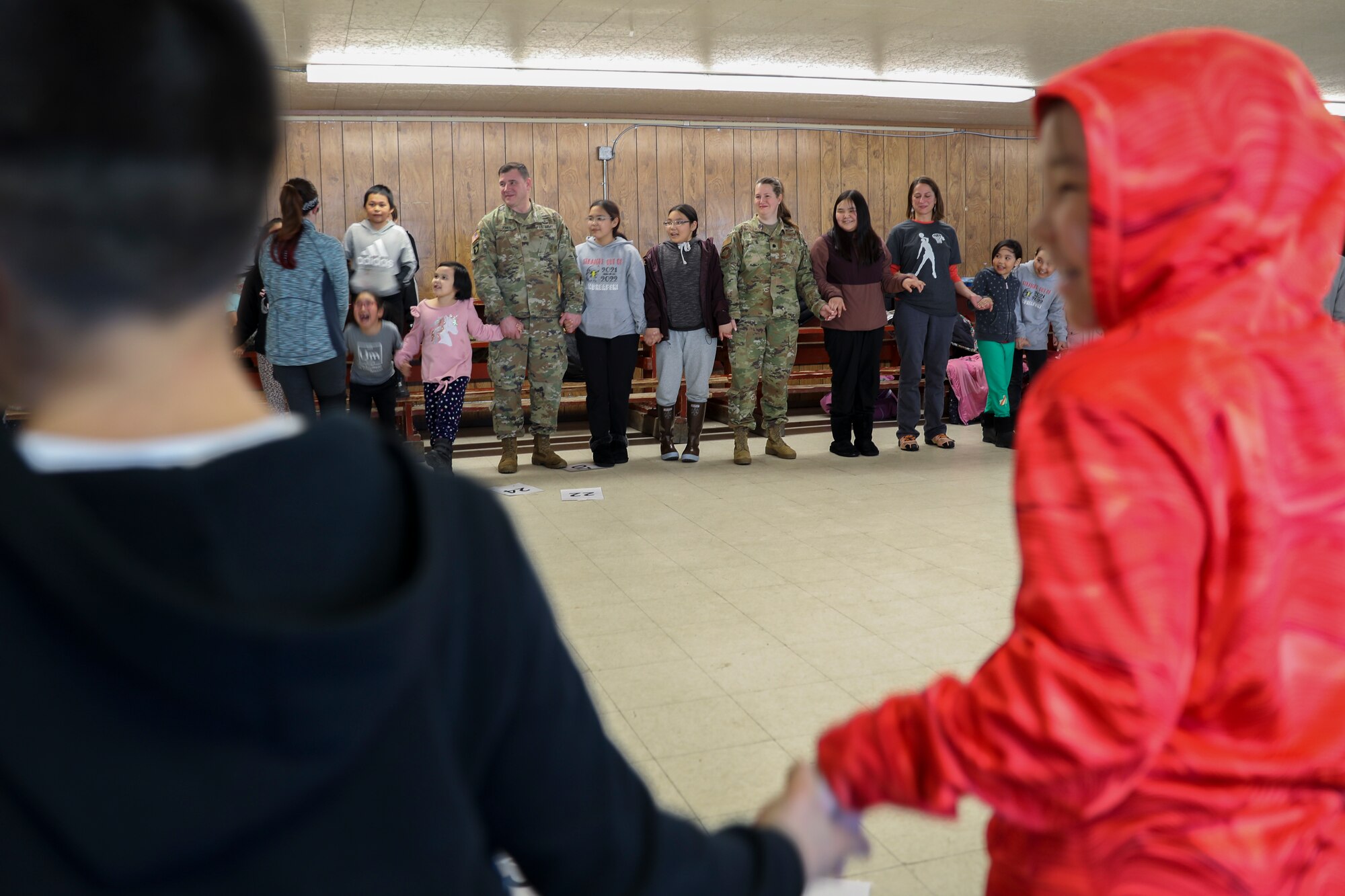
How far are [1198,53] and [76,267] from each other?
0.85 m

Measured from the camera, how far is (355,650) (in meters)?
0.58

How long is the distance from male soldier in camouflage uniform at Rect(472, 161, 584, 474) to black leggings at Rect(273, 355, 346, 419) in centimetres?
119

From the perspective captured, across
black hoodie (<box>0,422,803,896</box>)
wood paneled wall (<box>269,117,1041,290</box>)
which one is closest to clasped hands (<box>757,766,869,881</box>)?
black hoodie (<box>0,422,803,896</box>)

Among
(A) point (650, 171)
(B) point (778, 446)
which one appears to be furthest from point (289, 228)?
(A) point (650, 171)

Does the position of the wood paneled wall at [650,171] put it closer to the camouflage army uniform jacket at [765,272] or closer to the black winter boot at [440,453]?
the camouflage army uniform jacket at [765,272]

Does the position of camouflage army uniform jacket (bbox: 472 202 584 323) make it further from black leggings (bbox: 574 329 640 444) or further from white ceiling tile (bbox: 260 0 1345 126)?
white ceiling tile (bbox: 260 0 1345 126)

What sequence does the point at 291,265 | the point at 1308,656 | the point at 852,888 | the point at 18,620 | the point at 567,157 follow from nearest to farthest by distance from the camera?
the point at 18,620, the point at 1308,656, the point at 852,888, the point at 291,265, the point at 567,157

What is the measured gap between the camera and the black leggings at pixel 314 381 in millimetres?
6109

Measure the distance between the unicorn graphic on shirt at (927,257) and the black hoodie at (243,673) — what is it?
7477 mm

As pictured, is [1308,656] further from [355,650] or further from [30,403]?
[30,403]

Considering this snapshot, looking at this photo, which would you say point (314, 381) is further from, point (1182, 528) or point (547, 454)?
point (1182, 528)

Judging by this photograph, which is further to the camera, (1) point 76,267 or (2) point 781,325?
(2) point 781,325

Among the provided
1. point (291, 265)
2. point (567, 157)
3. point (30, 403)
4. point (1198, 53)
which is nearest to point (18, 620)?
point (30, 403)

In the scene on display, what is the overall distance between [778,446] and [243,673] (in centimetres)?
730
